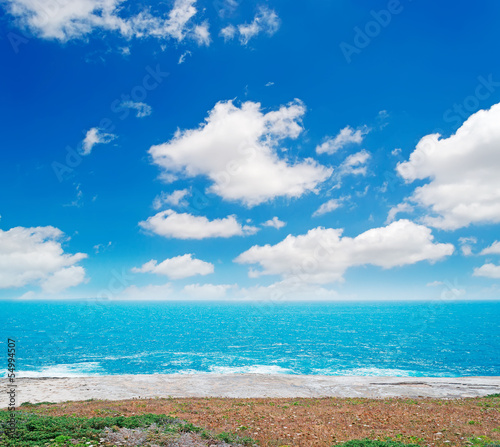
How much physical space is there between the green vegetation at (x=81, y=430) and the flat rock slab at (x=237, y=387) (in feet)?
80.6

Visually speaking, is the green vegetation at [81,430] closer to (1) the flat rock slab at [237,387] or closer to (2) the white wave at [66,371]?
(1) the flat rock slab at [237,387]

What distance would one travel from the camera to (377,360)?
86.6m

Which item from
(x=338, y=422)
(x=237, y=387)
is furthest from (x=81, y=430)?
(x=237, y=387)

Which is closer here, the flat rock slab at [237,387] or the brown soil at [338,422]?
the brown soil at [338,422]

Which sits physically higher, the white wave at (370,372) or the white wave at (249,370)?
the white wave at (249,370)

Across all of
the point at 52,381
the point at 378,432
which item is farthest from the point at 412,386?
the point at 52,381

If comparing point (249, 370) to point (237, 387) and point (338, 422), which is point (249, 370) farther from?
point (338, 422)

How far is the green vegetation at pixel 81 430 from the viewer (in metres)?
15.8

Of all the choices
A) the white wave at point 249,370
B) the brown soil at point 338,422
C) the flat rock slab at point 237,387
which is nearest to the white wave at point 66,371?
the flat rock slab at point 237,387

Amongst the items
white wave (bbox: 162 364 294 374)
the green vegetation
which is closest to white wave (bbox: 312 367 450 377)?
white wave (bbox: 162 364 294 374)

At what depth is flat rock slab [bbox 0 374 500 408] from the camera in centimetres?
4338

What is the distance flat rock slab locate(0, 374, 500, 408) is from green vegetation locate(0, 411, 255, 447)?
24.6m

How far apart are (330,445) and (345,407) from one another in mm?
12653

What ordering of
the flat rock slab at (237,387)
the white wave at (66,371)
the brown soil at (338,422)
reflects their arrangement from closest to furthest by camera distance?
the brown soil at (338,422), the flat rock slab at (237,387), the white wave at (66,371)
